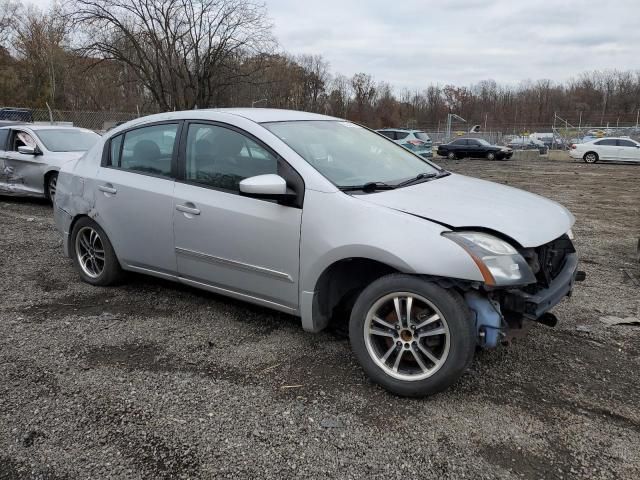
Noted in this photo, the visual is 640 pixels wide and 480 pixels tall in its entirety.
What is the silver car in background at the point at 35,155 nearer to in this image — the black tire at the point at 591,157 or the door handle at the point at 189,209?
the door handle at the point at 189,209

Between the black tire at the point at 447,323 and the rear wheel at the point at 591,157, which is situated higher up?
the rear wheel at the point at 591,157

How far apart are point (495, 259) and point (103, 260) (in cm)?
351

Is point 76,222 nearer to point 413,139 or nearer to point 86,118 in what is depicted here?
point 413,139

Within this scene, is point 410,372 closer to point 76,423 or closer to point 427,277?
point 427,277

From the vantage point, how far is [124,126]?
4.57m

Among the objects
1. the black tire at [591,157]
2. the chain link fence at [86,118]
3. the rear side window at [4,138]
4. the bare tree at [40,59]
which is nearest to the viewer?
the rear side window at [4,138]

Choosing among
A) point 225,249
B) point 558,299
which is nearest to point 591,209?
point 558,299

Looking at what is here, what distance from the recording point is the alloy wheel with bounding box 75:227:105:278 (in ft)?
15.6

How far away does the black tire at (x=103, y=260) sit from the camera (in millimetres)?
4609

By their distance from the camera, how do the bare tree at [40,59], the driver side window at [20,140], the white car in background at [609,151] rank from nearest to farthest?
the driver side window at [20,140] < the white car in background at [609,151] < the bare tree at [40,59]

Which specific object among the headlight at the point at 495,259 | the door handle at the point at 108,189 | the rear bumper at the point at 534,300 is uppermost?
the door handle at the point at 108,189

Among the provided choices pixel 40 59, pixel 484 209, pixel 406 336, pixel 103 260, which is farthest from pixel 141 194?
pixel 40 59

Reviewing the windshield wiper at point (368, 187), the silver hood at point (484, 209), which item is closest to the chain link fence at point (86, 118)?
the windshield wiper at point (368, 187)

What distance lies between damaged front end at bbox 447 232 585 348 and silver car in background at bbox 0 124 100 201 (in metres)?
7.98
